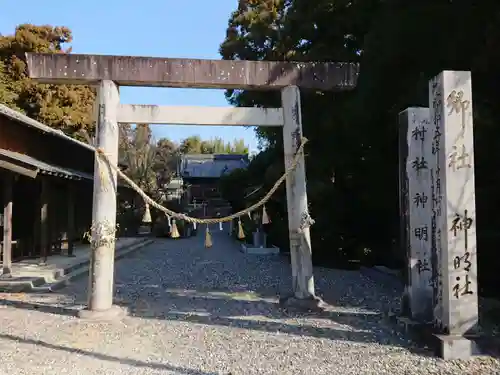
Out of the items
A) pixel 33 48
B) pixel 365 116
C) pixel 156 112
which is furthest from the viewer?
pixel 33 48

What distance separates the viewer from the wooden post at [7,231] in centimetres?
1035

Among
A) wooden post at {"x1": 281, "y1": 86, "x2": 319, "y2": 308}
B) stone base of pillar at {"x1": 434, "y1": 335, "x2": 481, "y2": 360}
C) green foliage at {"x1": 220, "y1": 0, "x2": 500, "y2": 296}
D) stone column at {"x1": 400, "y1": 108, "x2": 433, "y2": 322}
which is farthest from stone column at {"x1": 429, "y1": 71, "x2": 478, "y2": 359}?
wooden post at {"x1": 281, "y1": 86, "x2": 319, "y2": 308}

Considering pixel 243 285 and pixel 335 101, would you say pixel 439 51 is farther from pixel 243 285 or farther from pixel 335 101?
pixel 243 285

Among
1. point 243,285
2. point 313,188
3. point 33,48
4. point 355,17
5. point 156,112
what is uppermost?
point 33,48

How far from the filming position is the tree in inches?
847

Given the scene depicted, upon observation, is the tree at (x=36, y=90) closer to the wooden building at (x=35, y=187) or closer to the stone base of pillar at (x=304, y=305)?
the wooden building at (x=35, y=187)

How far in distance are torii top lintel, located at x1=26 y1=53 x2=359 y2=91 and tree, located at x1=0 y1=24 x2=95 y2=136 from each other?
1496cm

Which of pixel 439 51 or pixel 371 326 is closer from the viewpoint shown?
pixel 371 326

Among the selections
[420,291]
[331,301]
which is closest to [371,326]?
[420,291]

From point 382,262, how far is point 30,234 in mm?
10349

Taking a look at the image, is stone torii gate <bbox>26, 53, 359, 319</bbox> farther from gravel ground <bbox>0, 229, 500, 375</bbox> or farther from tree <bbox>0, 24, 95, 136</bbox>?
tree <bbox>0, 24, 95, 136</bbox>

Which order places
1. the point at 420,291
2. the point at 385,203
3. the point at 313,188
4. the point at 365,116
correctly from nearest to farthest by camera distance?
the point at 420,291
the point at 365,116
the point at 385,203
the point at 313,188

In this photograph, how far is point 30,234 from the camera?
14211 millimetres

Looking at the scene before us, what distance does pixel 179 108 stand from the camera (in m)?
7.65
